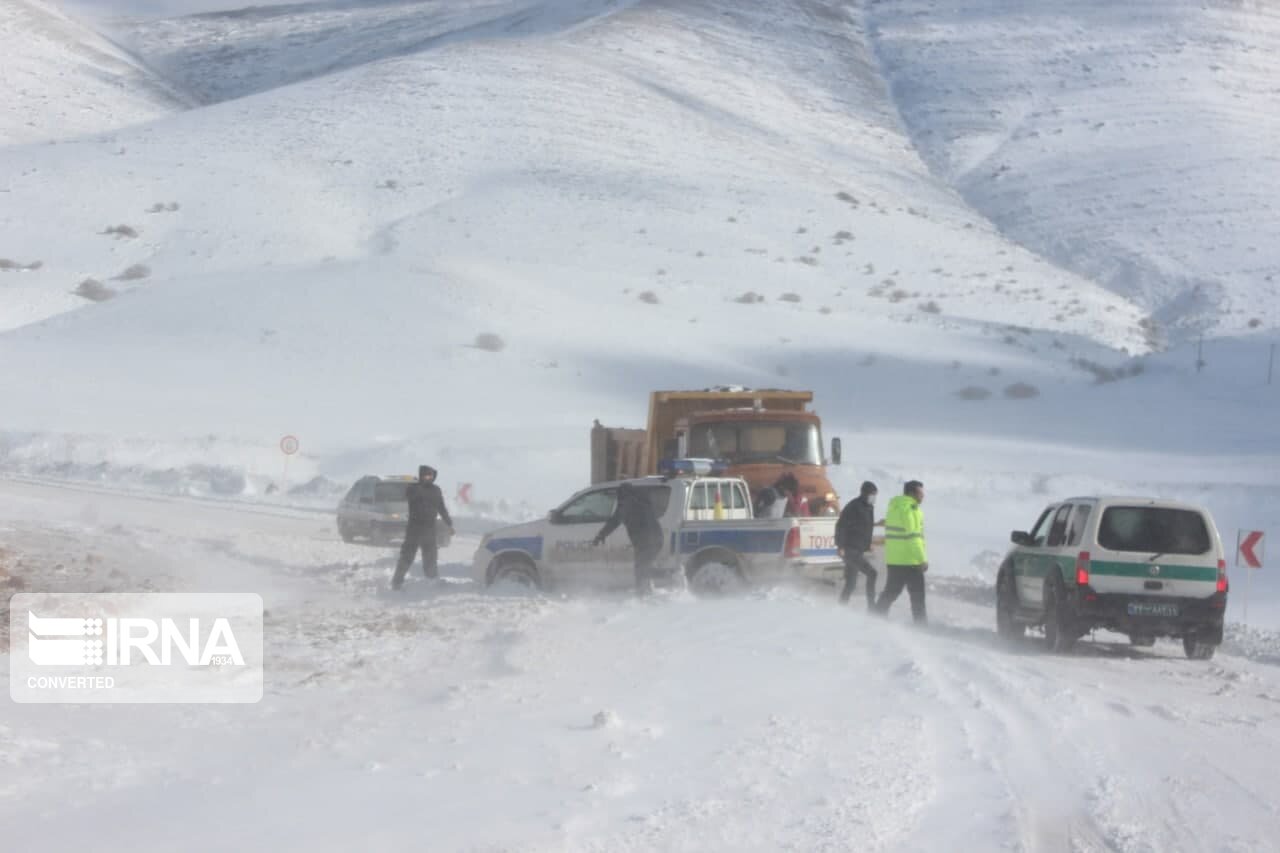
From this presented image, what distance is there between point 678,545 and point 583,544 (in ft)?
3.98

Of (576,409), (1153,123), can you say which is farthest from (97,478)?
(1153,123)

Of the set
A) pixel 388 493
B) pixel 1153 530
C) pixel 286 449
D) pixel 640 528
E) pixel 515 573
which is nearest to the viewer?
pixel 1153 530

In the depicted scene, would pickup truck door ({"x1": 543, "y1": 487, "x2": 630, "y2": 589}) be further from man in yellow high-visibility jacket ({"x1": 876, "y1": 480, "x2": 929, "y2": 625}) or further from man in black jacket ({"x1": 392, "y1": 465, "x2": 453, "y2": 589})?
man in yellow high-visibility jacket ({"x1": 876, "y1": 480, "x2": 929, "y2": 625})

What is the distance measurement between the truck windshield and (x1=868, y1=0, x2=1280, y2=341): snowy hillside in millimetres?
48569

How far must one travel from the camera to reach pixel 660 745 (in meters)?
9.54

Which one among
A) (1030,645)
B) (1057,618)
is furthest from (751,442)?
(1057,618)

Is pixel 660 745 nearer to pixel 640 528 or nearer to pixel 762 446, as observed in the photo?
pixel 640 528

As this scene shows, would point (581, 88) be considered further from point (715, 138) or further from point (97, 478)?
point (97, 478)

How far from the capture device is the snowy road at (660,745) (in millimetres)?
7891

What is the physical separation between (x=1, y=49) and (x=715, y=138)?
59814 millimetres

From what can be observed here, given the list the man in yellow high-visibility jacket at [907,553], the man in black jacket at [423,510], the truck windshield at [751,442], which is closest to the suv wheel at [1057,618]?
the man in yellow high-visibility jacket at [907,553]

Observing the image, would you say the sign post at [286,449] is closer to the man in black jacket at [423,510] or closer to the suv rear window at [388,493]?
the suv rear window at [388,493]

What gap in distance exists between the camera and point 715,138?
93250 millimetres

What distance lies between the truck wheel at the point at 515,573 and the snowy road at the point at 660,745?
2.31 meters
